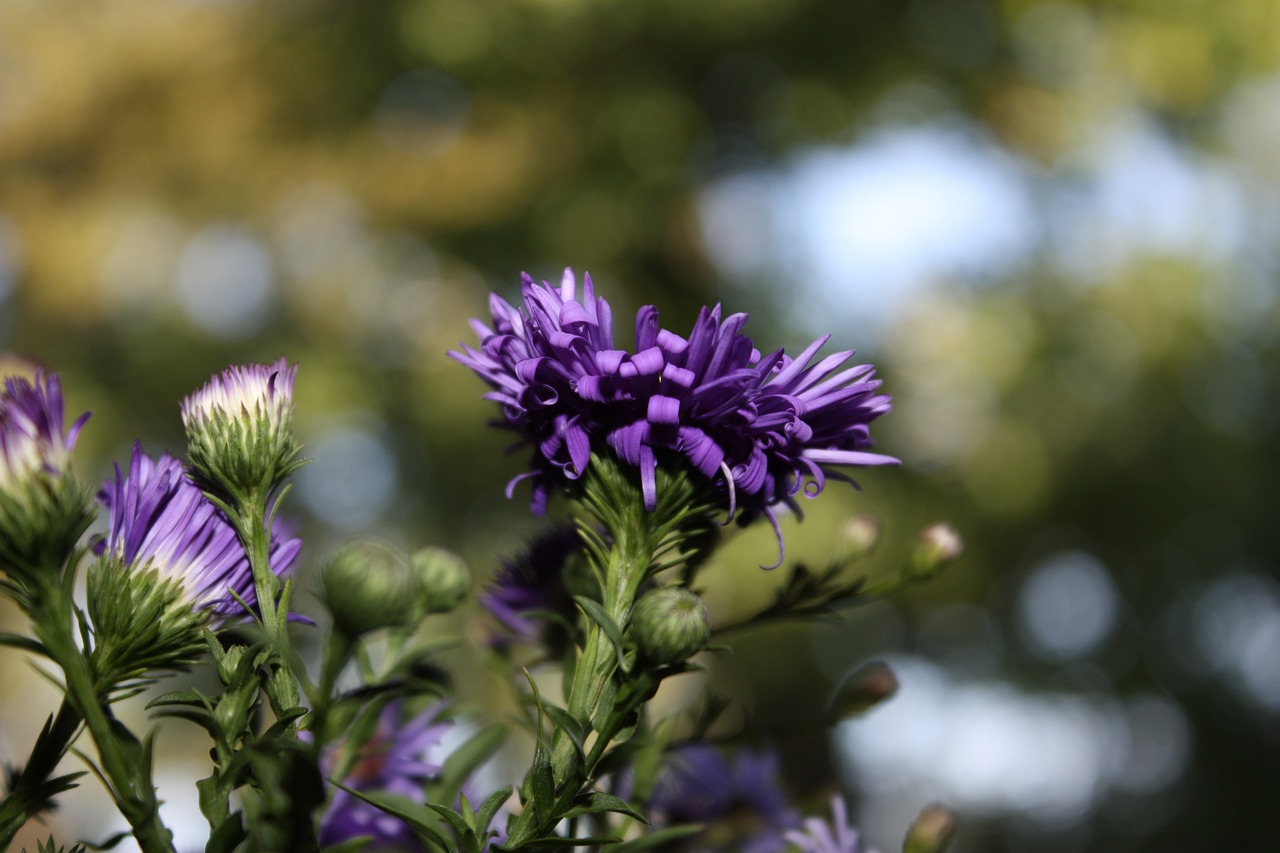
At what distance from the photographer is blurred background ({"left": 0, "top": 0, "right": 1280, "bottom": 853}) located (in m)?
4.17

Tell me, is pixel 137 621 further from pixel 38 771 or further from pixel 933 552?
pixel 933 552

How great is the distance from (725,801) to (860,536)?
0.18 metres

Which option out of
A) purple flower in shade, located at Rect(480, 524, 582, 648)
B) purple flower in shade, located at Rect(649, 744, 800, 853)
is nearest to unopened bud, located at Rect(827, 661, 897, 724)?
purple flower in shade, located at Rect(649, 744, 800, 853)

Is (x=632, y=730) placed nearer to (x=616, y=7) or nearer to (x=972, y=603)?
(x=616, y=7)

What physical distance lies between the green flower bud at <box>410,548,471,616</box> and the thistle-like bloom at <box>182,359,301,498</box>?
0.41 ft

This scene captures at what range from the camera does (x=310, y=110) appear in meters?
4.57

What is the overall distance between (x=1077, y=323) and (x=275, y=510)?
427 centimetres

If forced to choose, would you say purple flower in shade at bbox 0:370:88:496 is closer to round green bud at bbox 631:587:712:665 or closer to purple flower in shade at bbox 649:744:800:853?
round green bud at bbox 631:587:712:665

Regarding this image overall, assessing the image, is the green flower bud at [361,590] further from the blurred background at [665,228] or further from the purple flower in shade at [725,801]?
the blurred background at [665,228]

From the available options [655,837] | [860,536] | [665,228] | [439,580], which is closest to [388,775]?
[439,580]

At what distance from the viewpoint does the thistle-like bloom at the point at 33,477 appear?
33cm

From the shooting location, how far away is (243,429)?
1.33ft

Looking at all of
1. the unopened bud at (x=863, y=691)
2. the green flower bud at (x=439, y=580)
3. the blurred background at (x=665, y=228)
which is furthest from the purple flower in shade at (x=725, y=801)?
the blurred background at (x=665, y=228)

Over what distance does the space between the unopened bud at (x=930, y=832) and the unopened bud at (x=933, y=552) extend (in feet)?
0.44
